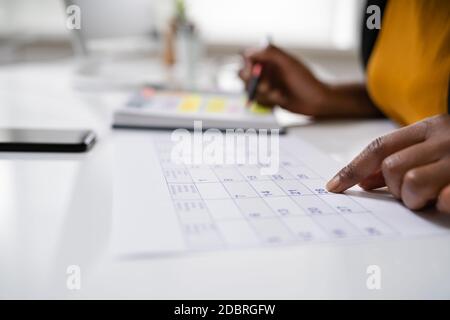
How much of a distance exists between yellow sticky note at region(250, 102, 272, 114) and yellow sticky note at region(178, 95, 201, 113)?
104 mm

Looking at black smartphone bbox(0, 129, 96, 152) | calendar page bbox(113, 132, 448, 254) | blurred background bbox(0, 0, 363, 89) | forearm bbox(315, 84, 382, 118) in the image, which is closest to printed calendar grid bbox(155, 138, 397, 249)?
calendar page bbox(113, 132, 448, 254)

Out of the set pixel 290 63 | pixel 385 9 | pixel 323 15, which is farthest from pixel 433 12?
pixel 323 15

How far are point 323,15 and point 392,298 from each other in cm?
183

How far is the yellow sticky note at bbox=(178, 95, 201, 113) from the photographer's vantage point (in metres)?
0.82

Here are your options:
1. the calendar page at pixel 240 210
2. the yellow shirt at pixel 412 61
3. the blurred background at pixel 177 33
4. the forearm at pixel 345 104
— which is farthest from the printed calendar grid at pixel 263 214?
the blurred background at pixel 177 33

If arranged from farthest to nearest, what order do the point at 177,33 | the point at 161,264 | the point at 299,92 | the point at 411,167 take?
the point at 177,33, the point at 299,92, the point at 411,167, the point at 161,264

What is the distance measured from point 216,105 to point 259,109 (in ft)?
0.27

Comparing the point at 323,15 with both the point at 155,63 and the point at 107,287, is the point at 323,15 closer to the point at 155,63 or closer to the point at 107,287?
the point at 155,63

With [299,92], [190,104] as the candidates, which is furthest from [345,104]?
[190,104]

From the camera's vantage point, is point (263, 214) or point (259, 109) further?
point (259, 109)

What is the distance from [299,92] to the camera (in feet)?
2.95

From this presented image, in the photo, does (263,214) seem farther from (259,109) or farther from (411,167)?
(259,109)

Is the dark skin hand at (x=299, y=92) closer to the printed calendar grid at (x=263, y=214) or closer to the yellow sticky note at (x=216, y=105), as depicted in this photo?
the yellow sticky note at (x=216, y=105)

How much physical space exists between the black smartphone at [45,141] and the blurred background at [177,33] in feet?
1.86
